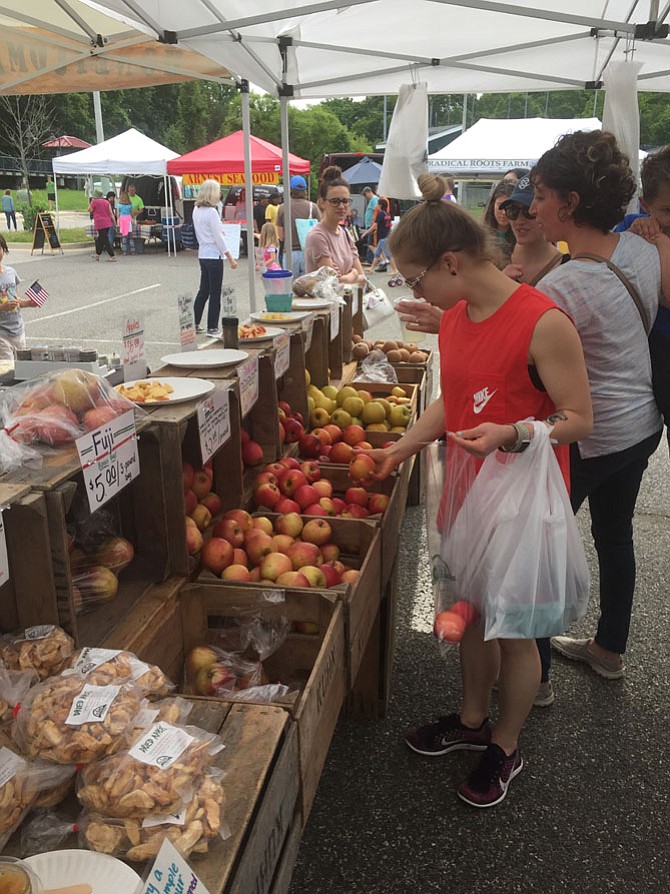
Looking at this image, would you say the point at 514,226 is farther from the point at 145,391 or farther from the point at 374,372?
the point at 374,372

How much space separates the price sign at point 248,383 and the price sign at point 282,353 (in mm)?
215

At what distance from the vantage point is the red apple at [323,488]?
2.73 meters

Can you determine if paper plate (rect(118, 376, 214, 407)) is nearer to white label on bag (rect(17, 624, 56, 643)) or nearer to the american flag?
white label on bag (rect(17, 624, 56, 643))

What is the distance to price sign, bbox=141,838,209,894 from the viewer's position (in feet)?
3.15

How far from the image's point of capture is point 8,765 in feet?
3.70

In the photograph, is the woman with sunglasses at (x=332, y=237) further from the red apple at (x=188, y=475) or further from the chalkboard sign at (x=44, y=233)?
the chalkboard sign at (x=44, y=233)

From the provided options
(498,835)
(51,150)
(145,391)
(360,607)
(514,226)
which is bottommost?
(498,835)

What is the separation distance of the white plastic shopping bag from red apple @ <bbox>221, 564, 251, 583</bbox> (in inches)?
25.6

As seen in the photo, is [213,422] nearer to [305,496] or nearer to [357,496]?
[305,496]

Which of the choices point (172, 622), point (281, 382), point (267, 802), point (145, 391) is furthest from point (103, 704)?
point (281, 382)

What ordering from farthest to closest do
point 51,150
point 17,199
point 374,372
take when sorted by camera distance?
point 51,150
point 17,199
point 374,372

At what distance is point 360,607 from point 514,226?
141 cm

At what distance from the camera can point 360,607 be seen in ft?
6.60

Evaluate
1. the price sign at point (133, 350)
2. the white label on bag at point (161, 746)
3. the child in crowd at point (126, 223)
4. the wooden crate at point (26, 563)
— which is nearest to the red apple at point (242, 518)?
the price sign at point (133, 350)
